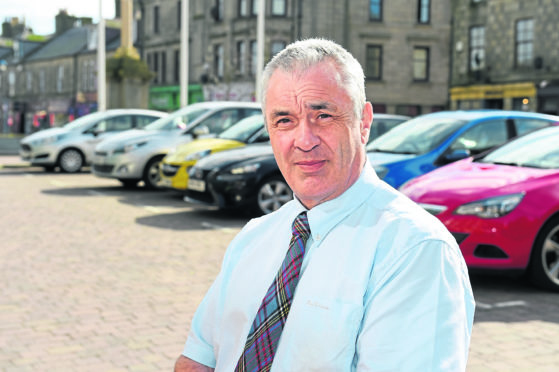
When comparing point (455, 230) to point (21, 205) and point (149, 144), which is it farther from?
point (149, 144)

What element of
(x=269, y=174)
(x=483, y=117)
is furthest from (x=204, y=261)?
(x=483, y=117)

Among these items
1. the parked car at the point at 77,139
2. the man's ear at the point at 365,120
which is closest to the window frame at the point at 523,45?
the parked car at the point at 77,139

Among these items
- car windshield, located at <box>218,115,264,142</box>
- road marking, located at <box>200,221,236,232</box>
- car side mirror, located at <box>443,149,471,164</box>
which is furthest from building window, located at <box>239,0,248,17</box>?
car side mirror, located at <box>443,149,471,164</box>

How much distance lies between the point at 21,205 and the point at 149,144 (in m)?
3.08

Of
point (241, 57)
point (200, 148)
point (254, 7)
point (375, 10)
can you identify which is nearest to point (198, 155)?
point (200, 148)

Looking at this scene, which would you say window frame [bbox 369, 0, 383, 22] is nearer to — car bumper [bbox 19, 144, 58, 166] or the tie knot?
car bumper [bbox 19, 144, 58, 166]

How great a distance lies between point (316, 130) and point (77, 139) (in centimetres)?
1830

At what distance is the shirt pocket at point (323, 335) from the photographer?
194 centimetres

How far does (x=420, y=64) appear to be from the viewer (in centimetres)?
4094

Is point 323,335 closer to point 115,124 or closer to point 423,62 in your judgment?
point 115,124

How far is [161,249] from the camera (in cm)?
855

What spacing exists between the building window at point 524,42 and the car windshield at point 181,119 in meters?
18.5

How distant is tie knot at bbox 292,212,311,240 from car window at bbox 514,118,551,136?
7781mm

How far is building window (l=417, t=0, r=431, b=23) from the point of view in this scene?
41188mm
